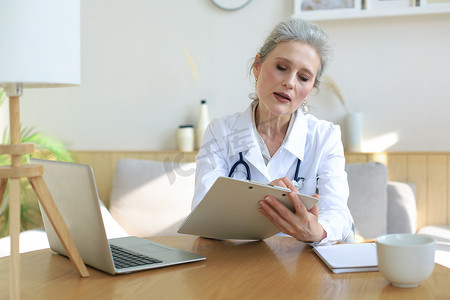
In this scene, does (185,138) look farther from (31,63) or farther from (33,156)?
(31,63)

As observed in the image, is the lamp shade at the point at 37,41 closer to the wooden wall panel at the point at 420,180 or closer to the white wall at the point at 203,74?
the white wall at the point at 203,74

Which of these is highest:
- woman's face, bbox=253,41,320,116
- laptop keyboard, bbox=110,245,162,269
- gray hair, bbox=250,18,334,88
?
gray hair, bbox=250,18,334,88

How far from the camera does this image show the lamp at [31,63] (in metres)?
1.02

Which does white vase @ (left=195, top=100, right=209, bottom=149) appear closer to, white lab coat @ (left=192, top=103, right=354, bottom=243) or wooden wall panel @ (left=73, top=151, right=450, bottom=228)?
wooden wall panel @ (left=73, top=151, right=450, bottom=228)

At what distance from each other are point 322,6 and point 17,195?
233cm

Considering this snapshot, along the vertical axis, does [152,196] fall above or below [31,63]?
below

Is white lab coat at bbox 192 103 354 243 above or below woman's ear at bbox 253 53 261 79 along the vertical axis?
below

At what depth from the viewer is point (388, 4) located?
2.89 m

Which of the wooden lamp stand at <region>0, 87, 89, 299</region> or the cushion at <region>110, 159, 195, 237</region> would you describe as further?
the cushion at <region>110, 159, 195, 237</region>

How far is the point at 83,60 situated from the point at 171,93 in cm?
61

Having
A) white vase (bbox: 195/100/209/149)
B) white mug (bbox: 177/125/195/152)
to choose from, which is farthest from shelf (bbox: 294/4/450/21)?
white mug (bbox: 177/125/195/152)

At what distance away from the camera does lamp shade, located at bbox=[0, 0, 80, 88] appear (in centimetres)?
102

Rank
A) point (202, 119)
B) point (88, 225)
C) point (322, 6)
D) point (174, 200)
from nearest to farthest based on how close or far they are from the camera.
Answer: point (88, 225)
point (174, 200)
point (322, 6)
point (202, 119)

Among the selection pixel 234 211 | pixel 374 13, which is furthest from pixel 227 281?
pixel 374 13
